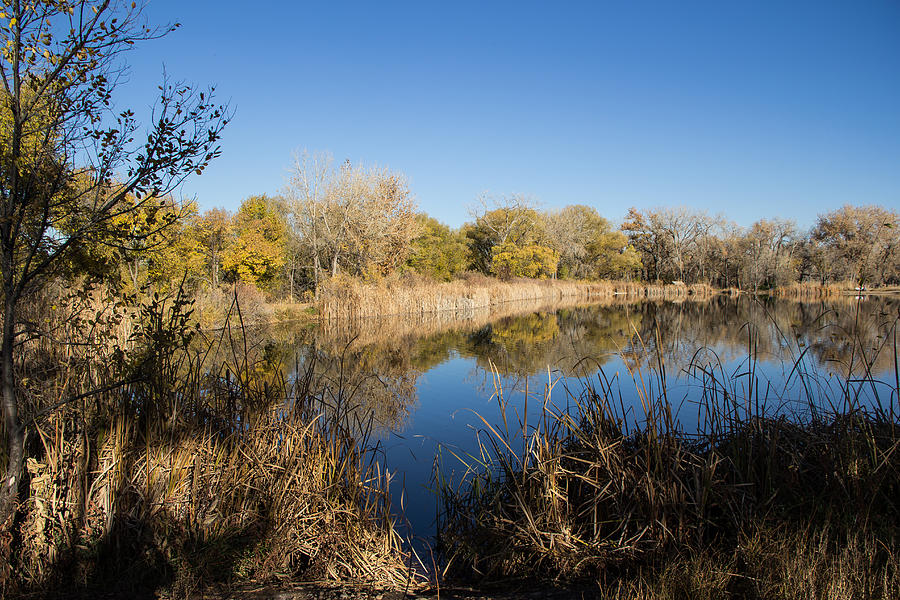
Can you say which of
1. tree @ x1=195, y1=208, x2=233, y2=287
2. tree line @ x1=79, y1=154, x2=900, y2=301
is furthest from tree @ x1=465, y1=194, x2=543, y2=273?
tree @ x1=195, y1=208, x2=233, y2=287

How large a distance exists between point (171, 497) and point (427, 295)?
22.6 m

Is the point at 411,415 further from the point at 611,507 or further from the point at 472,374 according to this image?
the point at 611,507

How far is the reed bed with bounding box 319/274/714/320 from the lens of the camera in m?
22.5

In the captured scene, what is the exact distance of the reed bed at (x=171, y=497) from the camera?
9.95 ft

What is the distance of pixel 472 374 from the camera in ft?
39.0

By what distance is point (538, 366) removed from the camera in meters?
12.6

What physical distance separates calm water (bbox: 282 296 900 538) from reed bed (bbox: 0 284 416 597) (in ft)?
2.04

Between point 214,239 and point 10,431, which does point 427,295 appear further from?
point 10,431

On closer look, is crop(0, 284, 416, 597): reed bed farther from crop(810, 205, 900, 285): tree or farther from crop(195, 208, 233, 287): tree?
crop(810, 205, 900, 285): tree

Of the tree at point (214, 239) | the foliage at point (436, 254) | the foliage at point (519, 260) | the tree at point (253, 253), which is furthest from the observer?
the foliage at point (519, 260)

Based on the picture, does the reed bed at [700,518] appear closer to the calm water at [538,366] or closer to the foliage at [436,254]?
the calm water at [538,366]

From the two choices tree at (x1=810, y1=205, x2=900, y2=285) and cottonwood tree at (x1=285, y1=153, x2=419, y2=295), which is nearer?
cottonwood tree at (x1=285, y1=153, x2=419, y2=295)

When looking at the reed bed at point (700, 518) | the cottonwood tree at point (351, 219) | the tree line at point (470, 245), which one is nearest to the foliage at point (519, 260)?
the tree line at point (470, 245)

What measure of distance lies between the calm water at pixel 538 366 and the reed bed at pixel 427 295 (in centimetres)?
187
